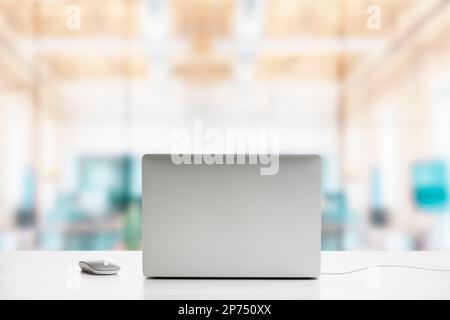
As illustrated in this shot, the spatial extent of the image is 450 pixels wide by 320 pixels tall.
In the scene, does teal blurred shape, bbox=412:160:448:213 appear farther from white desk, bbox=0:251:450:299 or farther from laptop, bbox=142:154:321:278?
laptop, bbox=142:154:321:278

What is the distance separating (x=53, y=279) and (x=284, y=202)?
0.54 meters

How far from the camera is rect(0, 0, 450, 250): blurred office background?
4.15 meters

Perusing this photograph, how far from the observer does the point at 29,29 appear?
168 inches

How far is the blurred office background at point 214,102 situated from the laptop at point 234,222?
2.97 metres

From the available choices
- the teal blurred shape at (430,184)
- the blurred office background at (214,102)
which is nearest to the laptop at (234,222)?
the blurred office background at (214,102)

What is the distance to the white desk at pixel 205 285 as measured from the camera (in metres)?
0.99

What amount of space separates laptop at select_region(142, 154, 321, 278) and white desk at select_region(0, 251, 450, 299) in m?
0.03

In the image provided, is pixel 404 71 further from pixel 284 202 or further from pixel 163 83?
pixel 284 202

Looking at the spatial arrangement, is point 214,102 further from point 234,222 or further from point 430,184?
point 234,222

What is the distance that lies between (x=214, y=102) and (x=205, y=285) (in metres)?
3.20

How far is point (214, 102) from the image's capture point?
4.22 m

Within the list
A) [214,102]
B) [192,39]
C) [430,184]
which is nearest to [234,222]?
[214,102]

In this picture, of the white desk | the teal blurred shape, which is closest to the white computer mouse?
the white desk
